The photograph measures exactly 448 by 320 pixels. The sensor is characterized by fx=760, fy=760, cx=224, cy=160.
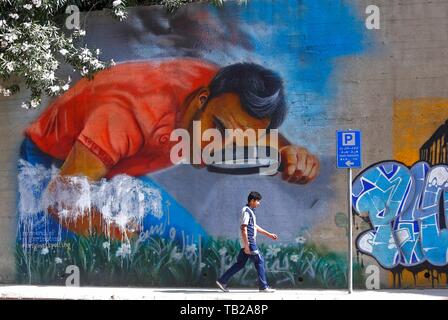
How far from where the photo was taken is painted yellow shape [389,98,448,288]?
13836 mm

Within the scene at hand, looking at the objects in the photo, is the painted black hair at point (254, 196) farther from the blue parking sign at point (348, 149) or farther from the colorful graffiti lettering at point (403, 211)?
the colorful graffiti lettering at point (403, 211)

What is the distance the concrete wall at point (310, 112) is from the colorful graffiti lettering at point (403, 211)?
13 centimetres

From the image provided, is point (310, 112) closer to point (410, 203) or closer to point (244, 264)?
point (410, 203)

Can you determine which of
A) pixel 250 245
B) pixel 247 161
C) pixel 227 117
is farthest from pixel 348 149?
pixel 227 117

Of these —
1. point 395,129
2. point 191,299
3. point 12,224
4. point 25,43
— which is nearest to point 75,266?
point 12,224

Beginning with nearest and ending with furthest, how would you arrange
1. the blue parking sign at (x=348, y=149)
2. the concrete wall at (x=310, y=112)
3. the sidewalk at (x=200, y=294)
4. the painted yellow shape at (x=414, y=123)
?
the sidewalk at (x=200, y=294)
the blue parking sign at (x=348, y=149)
the painted yellow shape at (x=414, y=123)
the concrete wall at (x=310, y=112)

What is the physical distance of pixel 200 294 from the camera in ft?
44.1

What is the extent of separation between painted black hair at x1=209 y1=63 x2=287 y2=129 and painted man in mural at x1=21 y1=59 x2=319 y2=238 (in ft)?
0.06

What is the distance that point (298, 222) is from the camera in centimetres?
1427

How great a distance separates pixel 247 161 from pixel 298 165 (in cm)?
98

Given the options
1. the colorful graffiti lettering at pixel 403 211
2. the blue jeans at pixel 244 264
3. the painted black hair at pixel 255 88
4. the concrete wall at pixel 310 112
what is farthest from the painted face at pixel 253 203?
the colorful graffiti lettering at pixel 403 211

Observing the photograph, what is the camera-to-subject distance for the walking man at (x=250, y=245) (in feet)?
43.2

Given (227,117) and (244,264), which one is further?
(227,117)

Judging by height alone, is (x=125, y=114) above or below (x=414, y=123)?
above
